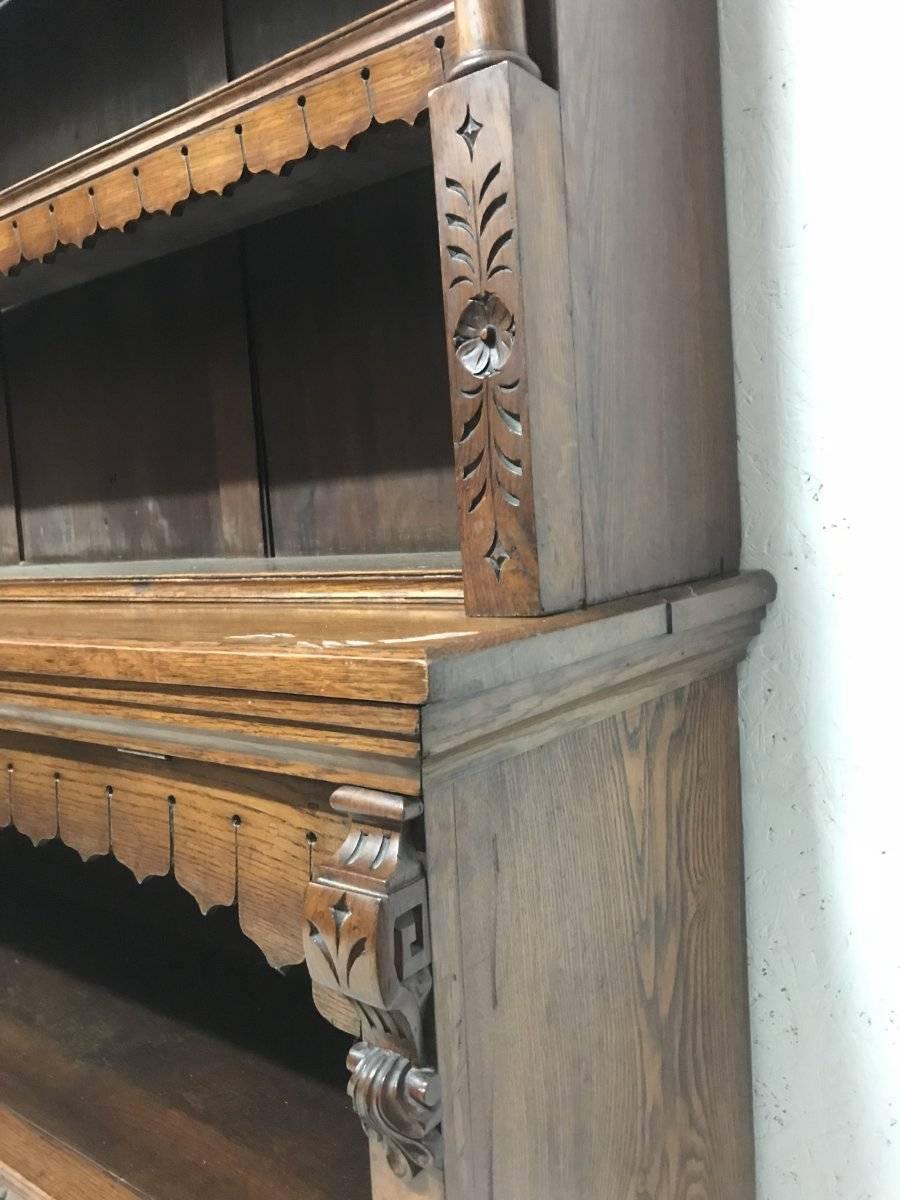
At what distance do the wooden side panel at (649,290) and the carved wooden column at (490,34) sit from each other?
0.04 meters

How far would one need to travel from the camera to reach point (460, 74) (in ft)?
1.92

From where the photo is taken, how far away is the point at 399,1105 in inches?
20.1

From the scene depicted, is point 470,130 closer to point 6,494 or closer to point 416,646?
point 416,646

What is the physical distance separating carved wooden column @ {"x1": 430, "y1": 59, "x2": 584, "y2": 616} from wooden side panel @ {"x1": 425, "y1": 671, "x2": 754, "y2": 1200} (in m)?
0.12

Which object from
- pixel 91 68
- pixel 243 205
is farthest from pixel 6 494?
pixel 243 205

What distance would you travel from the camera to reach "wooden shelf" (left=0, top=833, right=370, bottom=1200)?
811 mm

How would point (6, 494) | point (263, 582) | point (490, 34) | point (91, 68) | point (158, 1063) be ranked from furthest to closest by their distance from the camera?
1. point (6, 494)
2. point (91, 68)
3. point (158, 1063)
4. point (263, 582)
5. point (490, 34)

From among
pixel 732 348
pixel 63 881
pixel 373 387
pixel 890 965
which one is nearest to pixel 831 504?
pixel 732 348

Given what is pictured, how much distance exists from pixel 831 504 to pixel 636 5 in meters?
0.41

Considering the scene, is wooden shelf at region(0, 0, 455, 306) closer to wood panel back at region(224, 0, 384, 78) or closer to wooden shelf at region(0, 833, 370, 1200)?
wood panel back at region(224, 0, 384, 78)

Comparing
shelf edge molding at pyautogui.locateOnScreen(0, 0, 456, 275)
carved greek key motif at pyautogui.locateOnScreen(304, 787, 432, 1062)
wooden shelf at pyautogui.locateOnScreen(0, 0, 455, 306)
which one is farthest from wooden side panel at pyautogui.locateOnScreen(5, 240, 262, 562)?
carved greek key motif at pyautogui.locateOnScreen(304, 787, 432, 1062)

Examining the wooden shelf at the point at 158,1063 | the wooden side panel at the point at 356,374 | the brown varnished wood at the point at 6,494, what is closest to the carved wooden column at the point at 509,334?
the wooden side panel at the point at 356,374

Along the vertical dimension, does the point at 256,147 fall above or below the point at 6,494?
above

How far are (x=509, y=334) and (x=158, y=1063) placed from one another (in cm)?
83
